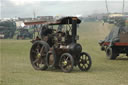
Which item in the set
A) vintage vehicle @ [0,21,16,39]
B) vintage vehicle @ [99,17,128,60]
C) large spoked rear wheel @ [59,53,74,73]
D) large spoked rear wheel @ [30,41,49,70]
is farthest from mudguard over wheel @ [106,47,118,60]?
vintage vehicle @ [0,21,16,39]

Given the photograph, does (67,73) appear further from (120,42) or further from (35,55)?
(120,42)

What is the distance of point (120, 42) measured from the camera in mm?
18203

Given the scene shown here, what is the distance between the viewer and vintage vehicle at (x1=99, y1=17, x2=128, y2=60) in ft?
59.6

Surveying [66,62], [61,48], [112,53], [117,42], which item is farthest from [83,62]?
[112,53]

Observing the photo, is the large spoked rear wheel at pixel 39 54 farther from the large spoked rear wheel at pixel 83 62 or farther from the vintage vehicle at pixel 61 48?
the large spoked rear wheel at pixel 83 62

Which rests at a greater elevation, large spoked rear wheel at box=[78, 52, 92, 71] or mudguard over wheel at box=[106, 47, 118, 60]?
large spoked rear wheel at box=[78, 52, 92, 71]

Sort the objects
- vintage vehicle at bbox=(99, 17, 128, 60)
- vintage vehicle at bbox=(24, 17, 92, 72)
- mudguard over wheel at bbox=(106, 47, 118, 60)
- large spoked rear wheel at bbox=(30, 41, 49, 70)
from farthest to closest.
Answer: mudguard over wheel at bbox=(106, 47, 118, 60) → vintage vehicle at bbox=(99, 17, 128, 60) → large spoked rear wheel at bbox=(30, 41, 49, 70) → vintage vehicle at bbox=(24, 17, 92, 72)

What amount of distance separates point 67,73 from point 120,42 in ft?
21.9

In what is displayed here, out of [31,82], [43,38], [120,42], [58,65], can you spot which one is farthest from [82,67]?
[120,42]

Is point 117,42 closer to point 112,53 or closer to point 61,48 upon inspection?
point 112,53

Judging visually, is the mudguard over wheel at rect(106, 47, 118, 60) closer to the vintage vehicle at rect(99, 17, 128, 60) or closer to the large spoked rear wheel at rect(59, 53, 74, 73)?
the vintage vehicle at rect(99, 17, 128, 60)

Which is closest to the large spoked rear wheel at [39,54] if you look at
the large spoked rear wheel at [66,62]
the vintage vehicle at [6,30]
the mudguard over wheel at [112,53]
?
the large spoked rear wheel at [66,62]

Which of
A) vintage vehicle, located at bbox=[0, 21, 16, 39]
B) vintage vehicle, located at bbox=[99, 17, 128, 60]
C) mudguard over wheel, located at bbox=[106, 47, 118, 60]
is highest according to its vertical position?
vintage vehicle, located at bbox=[99, 17, 128, 60]

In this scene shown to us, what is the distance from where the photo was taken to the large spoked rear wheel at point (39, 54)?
1349cm
